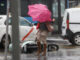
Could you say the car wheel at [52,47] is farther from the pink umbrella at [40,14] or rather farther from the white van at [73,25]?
the white van at [73,25]

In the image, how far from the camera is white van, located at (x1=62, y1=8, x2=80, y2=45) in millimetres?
17062

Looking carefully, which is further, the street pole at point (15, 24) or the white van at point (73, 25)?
the white van at point (73, 25)

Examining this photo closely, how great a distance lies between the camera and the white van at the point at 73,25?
1706cm

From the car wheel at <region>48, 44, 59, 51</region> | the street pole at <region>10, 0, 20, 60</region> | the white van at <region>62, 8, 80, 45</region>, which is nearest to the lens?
the street pole at <region>10, 0, 20, 60</region>

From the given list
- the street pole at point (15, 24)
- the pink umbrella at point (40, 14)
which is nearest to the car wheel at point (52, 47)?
the pink umbrella at point (40, 14)

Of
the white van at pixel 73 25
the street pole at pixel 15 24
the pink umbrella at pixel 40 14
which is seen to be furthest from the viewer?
the white van at pixel 73 25

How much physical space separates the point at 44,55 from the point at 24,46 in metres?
1.49

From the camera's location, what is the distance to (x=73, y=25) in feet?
56.2

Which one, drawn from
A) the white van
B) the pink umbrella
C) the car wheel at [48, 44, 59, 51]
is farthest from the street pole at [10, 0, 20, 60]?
the white van

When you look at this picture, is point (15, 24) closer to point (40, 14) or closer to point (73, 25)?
point (40, 14)

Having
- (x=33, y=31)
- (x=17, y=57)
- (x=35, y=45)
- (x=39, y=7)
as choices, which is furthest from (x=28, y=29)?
(x=17, y=57)

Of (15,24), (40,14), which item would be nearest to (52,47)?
(40,14)

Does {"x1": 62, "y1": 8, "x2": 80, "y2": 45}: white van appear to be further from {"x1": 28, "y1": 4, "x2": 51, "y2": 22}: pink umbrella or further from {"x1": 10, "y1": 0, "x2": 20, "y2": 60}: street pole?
{"x1": 10, "y1": 0, "x2": 20, "y2": 60}: street pole

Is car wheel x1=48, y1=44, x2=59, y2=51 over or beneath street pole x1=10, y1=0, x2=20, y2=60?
beneath
